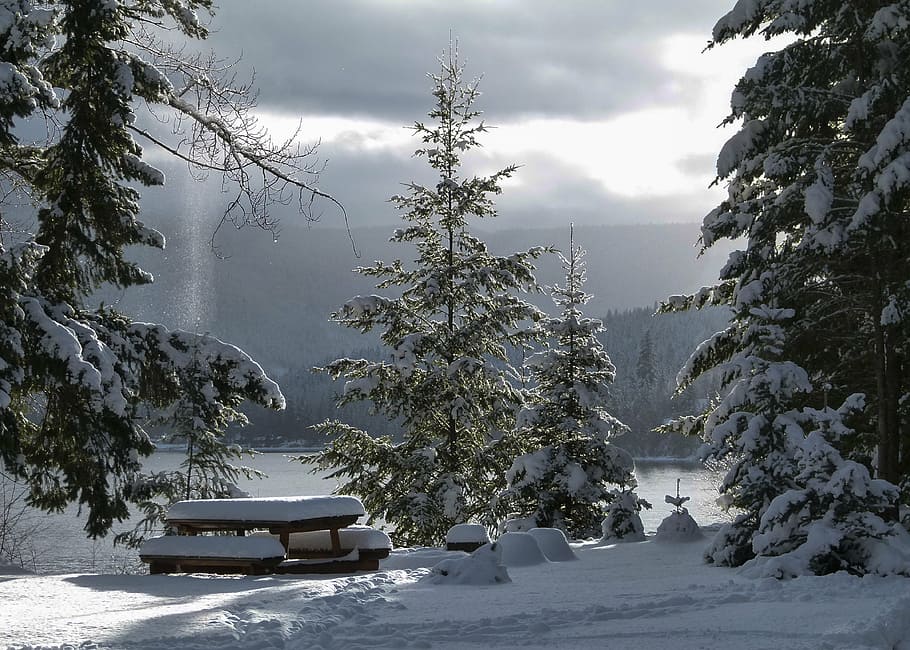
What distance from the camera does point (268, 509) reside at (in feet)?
37.7

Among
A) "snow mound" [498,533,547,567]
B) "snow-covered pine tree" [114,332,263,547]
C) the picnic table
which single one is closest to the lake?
"snow-covered pine tree" [114,332,263,547]

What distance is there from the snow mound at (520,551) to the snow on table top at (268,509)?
2.20 meters

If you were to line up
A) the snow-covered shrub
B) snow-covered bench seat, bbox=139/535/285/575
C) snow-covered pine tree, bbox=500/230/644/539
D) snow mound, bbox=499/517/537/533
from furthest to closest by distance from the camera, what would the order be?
1. snow-covered pine tree, bbox=500/230/644/539
2. snow mound, bbox=499/517/537/533
3. the snow-covered shrub
4. snow-covered bench seat, bbox=139/535/285/575

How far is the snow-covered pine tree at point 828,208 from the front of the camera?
1255 cm

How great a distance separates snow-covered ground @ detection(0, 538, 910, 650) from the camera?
23.2 ft

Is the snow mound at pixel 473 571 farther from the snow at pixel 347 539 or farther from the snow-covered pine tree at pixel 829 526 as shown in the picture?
the snow-covered pine tree at pixel 829 526

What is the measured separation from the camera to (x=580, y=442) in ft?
74.5

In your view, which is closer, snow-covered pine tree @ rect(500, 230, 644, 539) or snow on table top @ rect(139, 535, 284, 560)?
snow on table top @ rect(139, 535, 284, 560)

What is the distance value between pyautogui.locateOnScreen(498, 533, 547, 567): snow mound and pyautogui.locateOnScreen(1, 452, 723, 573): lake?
621cm

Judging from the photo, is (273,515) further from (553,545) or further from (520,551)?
(553,545)

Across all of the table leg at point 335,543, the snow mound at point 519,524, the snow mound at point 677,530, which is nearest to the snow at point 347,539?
the table leg at point 335,543

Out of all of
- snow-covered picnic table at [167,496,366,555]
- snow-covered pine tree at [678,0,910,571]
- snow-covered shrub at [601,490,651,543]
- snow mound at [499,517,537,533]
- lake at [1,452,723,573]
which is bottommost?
lake at [1,452,723,573]

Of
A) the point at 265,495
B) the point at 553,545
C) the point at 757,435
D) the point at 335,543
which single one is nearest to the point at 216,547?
the point at 335,543

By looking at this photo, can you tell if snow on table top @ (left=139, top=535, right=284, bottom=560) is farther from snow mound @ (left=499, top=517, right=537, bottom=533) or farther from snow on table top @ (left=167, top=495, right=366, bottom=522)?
snow mound @ (left=499, top=517, right=537, bottom=533)
